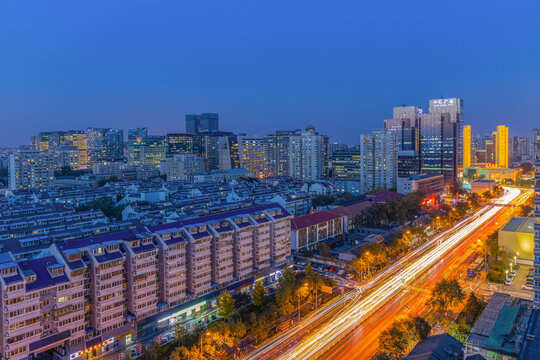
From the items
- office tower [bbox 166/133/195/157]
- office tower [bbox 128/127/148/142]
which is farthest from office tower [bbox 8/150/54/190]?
office tower [bbox 128/127/148/142]

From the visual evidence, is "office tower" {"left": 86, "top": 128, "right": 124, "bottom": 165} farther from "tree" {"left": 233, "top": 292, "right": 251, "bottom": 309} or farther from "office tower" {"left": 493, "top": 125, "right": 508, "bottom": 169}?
"office tower" {"left": 493, "top": 125, "right": 508, "bottom": 169}

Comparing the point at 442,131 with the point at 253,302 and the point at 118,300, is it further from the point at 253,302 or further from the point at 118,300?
the point at 118,300

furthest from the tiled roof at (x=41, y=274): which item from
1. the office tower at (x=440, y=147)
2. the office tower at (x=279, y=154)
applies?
the office tower at (x=279, y=154)

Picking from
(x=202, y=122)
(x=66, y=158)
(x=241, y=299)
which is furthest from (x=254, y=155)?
(x=241, y=299)

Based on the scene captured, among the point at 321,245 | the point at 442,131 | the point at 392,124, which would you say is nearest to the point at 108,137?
the point at 392,124

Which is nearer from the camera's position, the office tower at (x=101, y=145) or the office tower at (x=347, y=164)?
the office tower at (x=347, y=164)

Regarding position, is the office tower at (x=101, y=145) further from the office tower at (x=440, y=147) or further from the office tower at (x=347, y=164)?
the office tower at (x=440, y=147)

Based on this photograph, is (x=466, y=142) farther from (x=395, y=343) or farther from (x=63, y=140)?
(x=63, y=140)
